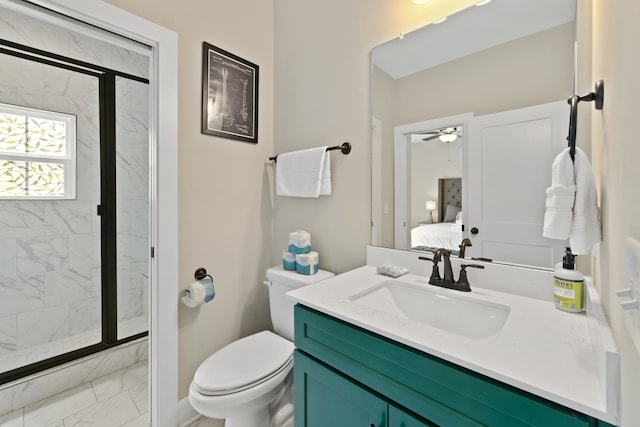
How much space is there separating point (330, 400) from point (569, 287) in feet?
2.70

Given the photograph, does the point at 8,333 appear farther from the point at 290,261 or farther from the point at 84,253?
the point at 290,261

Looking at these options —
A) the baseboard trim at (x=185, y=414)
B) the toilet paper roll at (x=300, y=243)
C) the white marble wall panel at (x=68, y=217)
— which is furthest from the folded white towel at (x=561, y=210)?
the white marble wall panel at (x=68, y=217)

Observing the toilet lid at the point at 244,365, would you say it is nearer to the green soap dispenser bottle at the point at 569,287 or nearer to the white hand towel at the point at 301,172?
the white hand towel at the point at 301,172

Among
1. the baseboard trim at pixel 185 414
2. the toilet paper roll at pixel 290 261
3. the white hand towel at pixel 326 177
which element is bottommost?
the baseboard trim at pixel 185 414

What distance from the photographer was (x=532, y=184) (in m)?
1.01

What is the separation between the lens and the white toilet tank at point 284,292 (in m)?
1.52

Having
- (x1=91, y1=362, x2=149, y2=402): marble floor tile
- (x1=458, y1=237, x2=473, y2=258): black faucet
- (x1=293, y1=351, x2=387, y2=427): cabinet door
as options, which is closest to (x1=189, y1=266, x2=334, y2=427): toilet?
(x1=293, y1=351, x2=387, y2=427): cabinet door

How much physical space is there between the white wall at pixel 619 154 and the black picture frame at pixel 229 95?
5.15ft

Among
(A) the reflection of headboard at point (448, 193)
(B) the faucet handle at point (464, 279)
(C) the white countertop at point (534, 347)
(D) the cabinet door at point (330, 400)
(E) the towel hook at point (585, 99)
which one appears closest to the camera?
(C) the white countertop at point (534, 347)

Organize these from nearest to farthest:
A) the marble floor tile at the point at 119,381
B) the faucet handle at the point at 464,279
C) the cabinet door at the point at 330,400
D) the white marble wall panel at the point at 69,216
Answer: the cabinet door at the point at 330,400
the faucet handle at the point at 464,279
the marble floor tile at the point at 119,381
the white marble wall panel at the point at 69,216

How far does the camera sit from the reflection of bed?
3.90 ft

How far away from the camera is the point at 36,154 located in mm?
2072

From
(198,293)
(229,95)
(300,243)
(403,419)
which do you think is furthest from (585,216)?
(229,95)

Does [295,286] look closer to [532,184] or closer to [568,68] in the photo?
[532,184]
